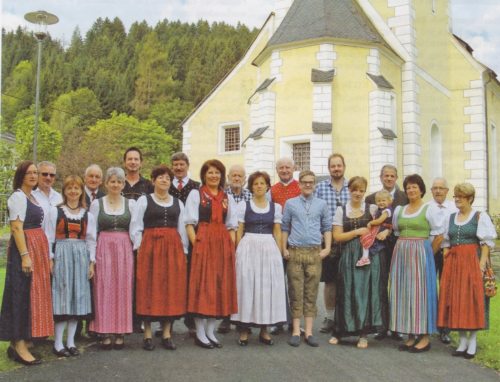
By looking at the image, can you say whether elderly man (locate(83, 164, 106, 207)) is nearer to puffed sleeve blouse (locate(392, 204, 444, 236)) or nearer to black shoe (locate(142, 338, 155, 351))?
black shoe (locate(142, 338, 155, 351))

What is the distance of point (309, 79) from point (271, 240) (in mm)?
13638

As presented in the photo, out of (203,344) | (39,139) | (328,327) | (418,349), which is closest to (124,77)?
(39,139)

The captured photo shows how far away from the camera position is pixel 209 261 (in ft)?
21.1

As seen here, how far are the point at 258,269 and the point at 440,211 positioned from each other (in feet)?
6.74

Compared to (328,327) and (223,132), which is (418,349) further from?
(223,132)

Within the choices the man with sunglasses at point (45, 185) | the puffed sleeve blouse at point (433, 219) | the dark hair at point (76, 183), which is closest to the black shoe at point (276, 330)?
the puffed sleeve blouse at point (433, 219)

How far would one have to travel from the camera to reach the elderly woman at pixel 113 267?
6148 millimetres

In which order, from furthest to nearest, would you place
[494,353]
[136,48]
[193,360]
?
[136,48], [494,353], [193,360]

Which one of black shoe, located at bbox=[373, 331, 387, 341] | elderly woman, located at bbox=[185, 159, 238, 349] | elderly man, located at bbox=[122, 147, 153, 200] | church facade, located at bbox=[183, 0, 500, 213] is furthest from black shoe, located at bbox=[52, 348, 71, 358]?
church facade, located at bbox=[183, 0, 500, 213]

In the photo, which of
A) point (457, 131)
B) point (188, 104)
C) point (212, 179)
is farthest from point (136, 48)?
point (212, 179)

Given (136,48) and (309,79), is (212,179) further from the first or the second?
(136,48)

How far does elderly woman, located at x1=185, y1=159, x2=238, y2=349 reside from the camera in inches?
250

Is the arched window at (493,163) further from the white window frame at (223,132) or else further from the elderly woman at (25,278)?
the elderly woman at (25,278)

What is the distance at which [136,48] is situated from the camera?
77000 millimetres
